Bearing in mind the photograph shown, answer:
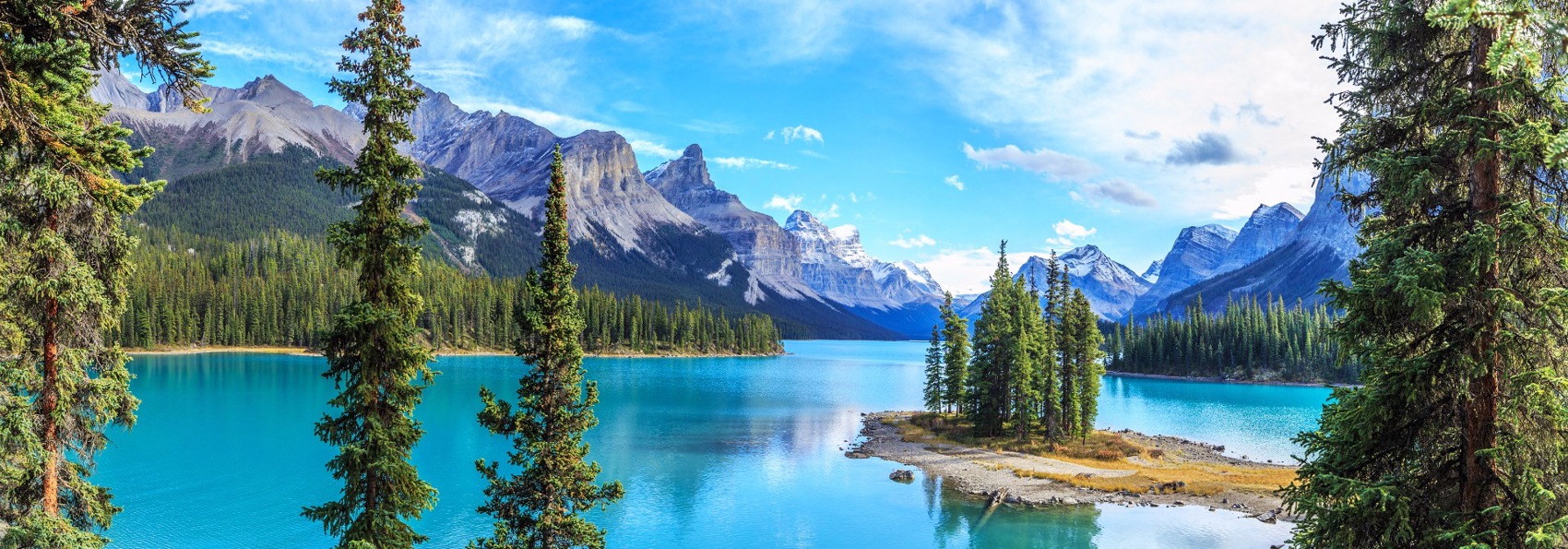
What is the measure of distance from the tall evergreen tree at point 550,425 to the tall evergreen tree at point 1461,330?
16.2m

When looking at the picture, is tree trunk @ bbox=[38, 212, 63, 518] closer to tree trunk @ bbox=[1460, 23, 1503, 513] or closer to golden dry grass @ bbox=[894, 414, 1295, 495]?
tree trunk @ bbox=[1460, 23, 1503, 513]

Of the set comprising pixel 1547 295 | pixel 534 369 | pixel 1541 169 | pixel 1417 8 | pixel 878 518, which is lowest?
pixel 878 518

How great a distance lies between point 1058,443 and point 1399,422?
5769 centimetres

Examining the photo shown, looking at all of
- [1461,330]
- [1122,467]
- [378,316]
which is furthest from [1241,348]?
[378,316]

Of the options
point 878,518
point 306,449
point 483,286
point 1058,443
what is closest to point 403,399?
point 878,518

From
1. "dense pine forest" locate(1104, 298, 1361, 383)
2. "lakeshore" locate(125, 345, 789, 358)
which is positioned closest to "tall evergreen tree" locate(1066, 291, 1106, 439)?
"lakeshore" locate(125, 345, 789, 358)

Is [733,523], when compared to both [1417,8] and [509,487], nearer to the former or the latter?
[509,487]

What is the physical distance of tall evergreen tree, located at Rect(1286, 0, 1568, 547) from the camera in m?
10.1

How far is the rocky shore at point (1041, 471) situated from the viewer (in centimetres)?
4856

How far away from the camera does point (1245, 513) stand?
45.8 m

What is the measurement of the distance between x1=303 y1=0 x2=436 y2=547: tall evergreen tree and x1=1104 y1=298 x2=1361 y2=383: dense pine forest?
17578cm

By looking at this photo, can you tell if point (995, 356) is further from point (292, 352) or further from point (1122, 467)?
point (292, 352)

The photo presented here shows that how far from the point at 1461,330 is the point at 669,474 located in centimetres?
5111

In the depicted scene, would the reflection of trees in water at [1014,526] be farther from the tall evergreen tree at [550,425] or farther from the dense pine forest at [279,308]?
the dense pine forest at [279,308]
